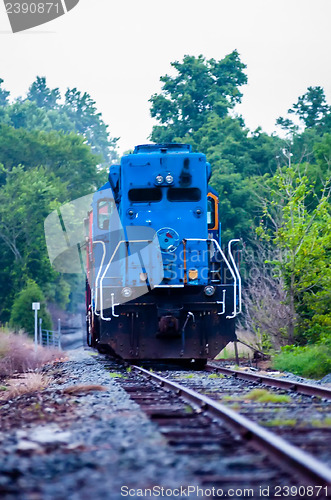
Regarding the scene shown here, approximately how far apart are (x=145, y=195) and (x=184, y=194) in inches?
28.2

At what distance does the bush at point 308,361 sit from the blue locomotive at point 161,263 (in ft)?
6.21

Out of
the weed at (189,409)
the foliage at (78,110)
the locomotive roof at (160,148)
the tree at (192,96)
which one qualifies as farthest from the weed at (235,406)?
the foliage at (78,110)

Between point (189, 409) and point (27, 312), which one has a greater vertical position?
point (189, 409)

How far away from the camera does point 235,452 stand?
4812mm

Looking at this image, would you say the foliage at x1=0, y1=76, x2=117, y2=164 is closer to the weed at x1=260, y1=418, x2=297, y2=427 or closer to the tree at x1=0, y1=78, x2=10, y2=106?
the tree at x1=0, y1=78, x2=10, y2=106

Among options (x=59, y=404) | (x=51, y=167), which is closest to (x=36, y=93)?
(x=51, y=167)

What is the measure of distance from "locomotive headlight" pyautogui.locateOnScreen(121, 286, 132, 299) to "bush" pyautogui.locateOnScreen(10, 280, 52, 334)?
24.9 m

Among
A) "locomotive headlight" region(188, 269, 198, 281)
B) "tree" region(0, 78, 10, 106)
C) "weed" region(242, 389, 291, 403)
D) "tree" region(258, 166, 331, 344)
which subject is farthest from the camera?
"tree" region(0, 78, 10, 106)

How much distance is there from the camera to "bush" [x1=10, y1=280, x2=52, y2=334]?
37.8m

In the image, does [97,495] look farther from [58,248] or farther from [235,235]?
[58,248]

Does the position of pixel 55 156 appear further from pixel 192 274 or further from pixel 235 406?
pixel 235 406

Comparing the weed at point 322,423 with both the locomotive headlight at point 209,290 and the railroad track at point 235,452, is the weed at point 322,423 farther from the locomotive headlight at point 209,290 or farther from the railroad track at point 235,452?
the locomotive headlight at point 209,290

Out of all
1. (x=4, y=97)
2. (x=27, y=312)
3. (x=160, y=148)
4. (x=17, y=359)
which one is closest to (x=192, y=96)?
(x=27, y=312)

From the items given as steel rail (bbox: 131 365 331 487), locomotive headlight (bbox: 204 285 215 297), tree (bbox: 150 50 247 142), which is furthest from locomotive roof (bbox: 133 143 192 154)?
tree (bbox: 150 50 247 142)
